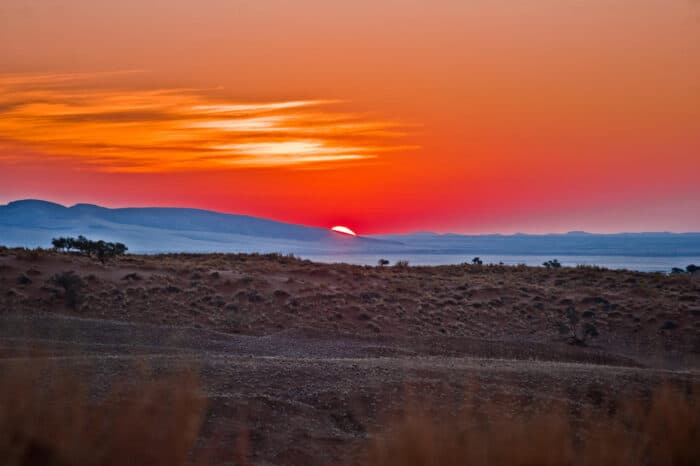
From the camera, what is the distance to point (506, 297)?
106 ft

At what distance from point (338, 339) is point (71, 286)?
9.57 meters

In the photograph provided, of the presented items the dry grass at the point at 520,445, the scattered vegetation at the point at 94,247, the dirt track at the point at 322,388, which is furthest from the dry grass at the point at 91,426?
the scattered vegetation at the point at 94,247

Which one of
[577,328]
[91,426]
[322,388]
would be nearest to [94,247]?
[577,328]

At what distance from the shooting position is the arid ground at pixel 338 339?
953cm

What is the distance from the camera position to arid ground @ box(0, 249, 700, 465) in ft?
31.3

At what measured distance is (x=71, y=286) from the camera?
A: 1013 inches

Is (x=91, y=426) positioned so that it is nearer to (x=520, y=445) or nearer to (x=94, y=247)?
(x=520, y=445)

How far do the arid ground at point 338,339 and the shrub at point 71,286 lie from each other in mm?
65

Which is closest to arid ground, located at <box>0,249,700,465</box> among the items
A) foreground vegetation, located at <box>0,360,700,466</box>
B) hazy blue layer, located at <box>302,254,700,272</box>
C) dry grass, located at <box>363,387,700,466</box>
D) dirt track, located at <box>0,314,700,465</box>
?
dirt track, located at <box>0,314,700,465</box>

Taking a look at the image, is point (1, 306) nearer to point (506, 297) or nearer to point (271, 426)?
point (271, 426)

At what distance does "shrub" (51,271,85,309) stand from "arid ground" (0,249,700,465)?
0.07 meters

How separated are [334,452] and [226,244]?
188 m

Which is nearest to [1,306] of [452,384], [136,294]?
[136,294]

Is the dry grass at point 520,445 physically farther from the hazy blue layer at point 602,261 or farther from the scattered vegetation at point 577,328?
the hazy blue layer at point 602,261
